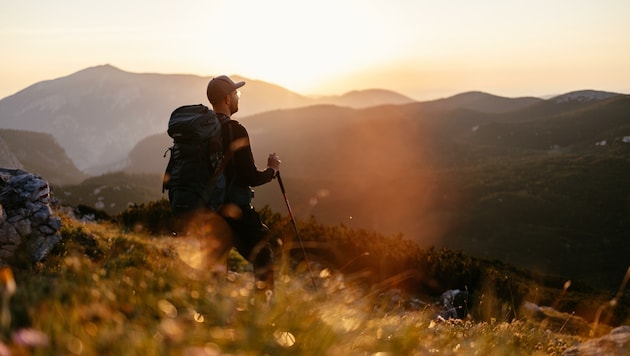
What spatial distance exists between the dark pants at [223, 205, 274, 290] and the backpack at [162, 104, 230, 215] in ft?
1.07

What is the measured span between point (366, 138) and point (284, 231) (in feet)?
417

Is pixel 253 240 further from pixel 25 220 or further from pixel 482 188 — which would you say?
pixel 482 188

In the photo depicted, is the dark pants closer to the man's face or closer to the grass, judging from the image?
the grass

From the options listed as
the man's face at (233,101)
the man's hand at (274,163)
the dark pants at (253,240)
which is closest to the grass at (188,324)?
the dark pants at (253,240)

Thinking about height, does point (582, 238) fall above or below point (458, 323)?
below

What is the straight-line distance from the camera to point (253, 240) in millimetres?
4484

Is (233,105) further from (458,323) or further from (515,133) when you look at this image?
(515,133)

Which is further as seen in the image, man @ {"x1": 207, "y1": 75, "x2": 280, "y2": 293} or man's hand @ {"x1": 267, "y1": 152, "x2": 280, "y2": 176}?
man's hand @ {"x1": 267, "y1": 152, "x2": 280, "y2": 176}

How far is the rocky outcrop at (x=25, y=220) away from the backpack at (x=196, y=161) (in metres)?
3.48

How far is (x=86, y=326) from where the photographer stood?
79.9 inches

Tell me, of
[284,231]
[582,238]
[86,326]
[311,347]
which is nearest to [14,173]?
[284,231]

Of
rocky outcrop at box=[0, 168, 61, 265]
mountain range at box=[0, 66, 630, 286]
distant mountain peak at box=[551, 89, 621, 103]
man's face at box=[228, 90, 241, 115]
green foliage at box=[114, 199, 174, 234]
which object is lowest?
mountain range at box=[0, 66, 630, 286]

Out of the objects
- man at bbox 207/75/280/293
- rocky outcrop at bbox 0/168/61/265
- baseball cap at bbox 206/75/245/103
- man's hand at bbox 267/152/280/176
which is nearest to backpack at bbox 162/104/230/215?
man at bbox 207/75/280/293

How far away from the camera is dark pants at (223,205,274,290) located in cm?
428
